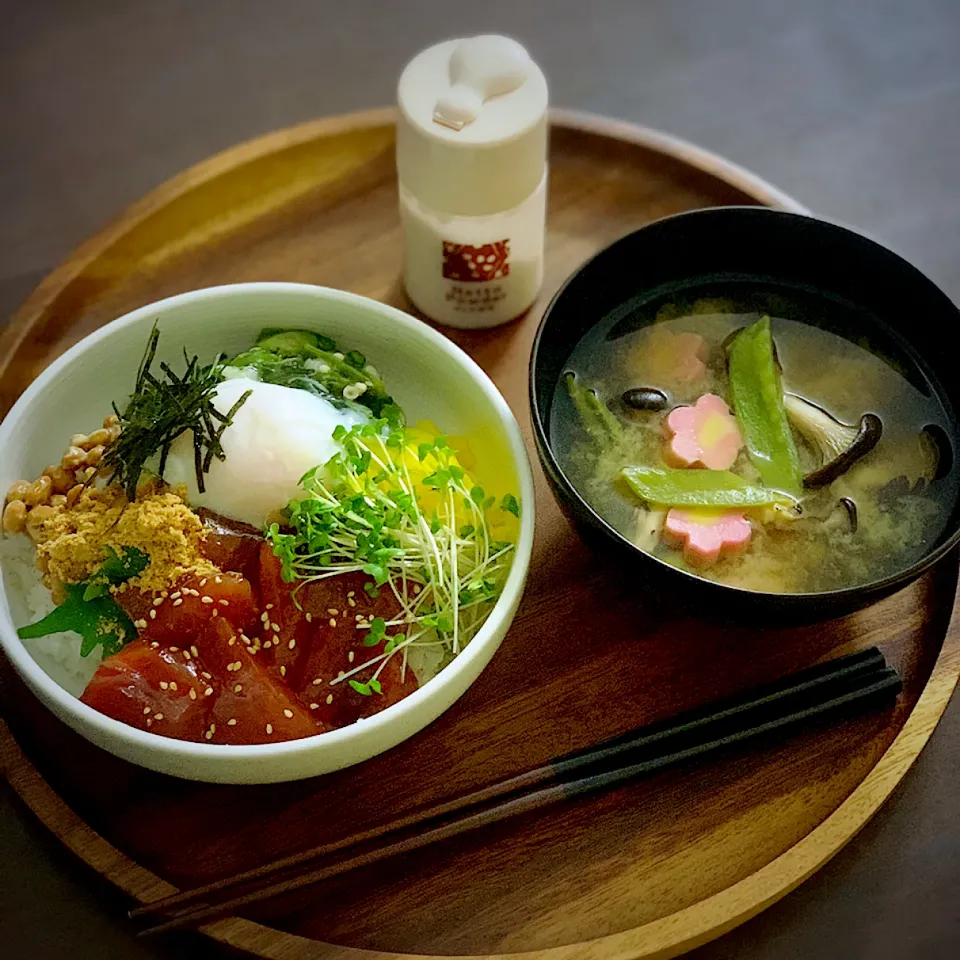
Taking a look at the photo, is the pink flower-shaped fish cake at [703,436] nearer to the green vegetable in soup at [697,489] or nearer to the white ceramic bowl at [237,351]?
the green vegetable in soup at [697,489]

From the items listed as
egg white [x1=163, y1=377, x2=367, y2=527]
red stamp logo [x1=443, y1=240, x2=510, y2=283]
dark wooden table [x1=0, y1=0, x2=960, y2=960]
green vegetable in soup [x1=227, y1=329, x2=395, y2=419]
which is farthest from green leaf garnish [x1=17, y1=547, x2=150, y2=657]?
dark wooden table [x1=0, y1=0, x2=960, y2=960]

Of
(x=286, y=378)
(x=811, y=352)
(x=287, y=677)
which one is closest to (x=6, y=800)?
(x=287, y=677)

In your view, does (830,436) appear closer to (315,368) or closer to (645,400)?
(645,400)

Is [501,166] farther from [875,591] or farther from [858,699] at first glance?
[858,699]

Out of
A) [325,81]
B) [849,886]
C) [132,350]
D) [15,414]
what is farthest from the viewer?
[325,81]

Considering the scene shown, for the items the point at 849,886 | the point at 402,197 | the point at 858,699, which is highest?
the point at 402,197

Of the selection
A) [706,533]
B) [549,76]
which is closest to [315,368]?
[706,533]

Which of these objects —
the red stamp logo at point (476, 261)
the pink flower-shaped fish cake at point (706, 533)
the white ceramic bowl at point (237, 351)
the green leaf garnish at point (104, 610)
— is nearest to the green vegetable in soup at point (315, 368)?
the white ceramic bowl at point (237, 351)
